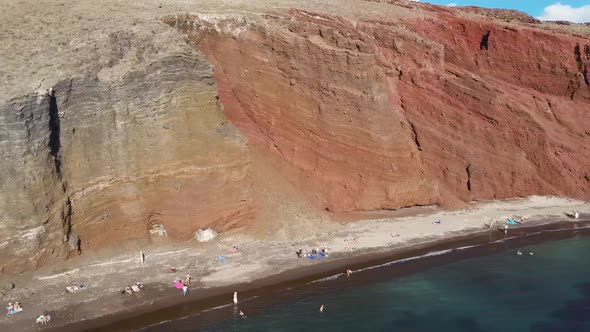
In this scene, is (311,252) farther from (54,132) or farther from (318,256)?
(54,132)

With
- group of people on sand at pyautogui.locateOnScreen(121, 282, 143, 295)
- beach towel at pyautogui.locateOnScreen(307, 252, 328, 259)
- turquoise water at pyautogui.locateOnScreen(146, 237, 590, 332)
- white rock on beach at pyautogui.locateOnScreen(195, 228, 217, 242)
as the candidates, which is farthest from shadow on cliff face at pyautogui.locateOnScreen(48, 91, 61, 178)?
beach towel at pyautogui.locateOnScreen(307, 252, 328, 259)

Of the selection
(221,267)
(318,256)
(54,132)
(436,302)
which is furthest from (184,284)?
(436,302)

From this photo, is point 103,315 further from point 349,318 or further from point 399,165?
point 399,165

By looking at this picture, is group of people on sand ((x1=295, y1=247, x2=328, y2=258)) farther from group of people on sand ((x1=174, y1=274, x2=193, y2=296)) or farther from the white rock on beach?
group of people on sand ((x1=174, y1=274, x2=193, y2=296))

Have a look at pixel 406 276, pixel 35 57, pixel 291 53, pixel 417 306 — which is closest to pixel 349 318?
pixel 417 306

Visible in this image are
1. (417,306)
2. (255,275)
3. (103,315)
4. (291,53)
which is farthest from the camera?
(291,53)

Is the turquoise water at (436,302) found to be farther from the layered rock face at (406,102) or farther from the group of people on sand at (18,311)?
the layered rock face at (406,102)

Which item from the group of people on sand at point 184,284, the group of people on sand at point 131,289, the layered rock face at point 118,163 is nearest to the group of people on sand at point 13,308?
the layered rock face at point 118,163
